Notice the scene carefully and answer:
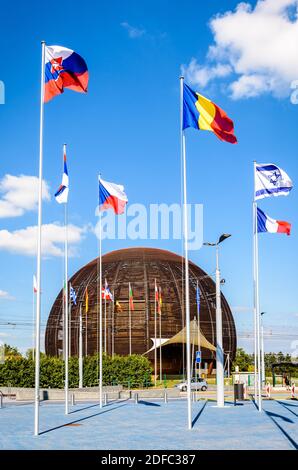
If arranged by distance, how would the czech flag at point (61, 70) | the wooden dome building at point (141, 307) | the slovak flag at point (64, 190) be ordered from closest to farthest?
the czech flag at point (61, 70) → the slovak flag at point (64, 190) → the wooden dome building at point (141, 307)

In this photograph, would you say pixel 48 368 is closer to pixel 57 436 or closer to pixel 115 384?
pixel 115 384

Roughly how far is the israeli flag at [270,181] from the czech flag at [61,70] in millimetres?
11038

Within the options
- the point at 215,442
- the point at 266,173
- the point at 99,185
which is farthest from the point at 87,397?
the point at 215,442

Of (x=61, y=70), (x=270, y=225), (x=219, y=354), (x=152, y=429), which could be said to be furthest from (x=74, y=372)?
(x=61, y=70)

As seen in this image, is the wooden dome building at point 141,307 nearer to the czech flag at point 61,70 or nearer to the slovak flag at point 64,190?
the slovak flag at point 64,190

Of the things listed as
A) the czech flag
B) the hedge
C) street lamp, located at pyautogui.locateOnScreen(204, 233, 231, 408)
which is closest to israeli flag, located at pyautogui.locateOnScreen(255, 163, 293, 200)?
street lamp, located at pyautogui.locateOnScreen(204, 233, 231, 408)

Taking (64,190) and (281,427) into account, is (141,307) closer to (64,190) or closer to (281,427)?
(64,190)

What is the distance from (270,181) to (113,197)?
760 cm

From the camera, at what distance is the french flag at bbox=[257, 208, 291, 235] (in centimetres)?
2831

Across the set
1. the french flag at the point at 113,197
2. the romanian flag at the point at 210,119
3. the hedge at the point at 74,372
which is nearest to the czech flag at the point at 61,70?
the romanian flag at the point at 210,119

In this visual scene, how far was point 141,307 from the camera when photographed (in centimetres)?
8012

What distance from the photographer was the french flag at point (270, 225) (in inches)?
1115

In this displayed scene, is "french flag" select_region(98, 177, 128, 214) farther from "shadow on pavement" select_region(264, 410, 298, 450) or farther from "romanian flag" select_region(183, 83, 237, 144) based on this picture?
"shadow on pavement" select_region(264, 410, 298, 450)
